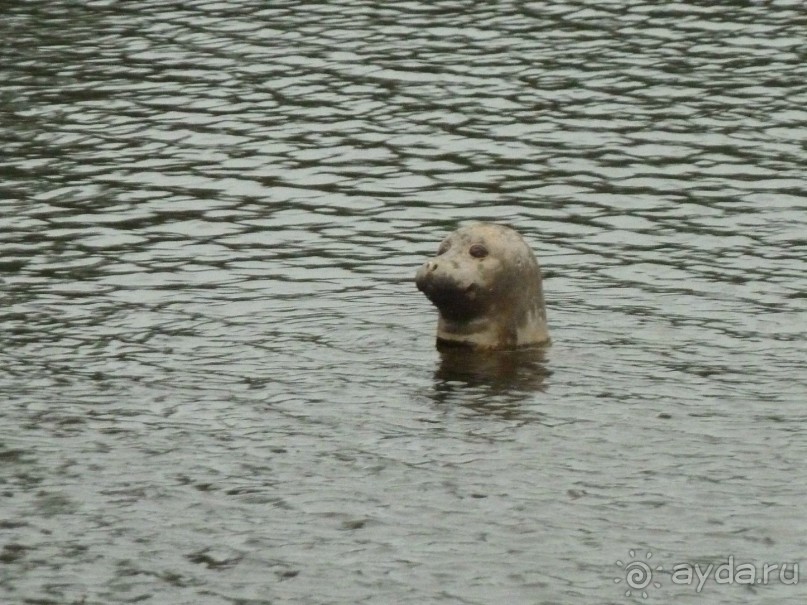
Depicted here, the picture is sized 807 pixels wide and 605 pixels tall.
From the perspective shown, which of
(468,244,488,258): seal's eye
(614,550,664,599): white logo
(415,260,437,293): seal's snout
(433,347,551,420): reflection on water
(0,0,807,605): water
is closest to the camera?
(614,550,664,599): white logo

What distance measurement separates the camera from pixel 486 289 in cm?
1864

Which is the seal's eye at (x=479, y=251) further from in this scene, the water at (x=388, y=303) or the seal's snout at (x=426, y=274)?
the water at (x=388, y=303)

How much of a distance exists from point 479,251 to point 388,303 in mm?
2452

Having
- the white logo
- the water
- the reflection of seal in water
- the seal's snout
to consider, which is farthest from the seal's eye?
the white logo

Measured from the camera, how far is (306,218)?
2455 centimetres

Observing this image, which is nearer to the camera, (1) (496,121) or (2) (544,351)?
(2) (544,351)

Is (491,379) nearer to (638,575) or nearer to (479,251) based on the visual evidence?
(479,251)

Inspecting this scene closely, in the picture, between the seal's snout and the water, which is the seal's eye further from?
the water

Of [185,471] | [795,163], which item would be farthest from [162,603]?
[795,163]

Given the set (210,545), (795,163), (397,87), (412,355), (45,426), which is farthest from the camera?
(397,87)

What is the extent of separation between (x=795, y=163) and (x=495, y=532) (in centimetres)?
1341

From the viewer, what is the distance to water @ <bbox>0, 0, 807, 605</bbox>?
14023 millimetres

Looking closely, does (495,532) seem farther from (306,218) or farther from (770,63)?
(770,63)

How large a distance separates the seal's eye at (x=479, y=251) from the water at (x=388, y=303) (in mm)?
1140
